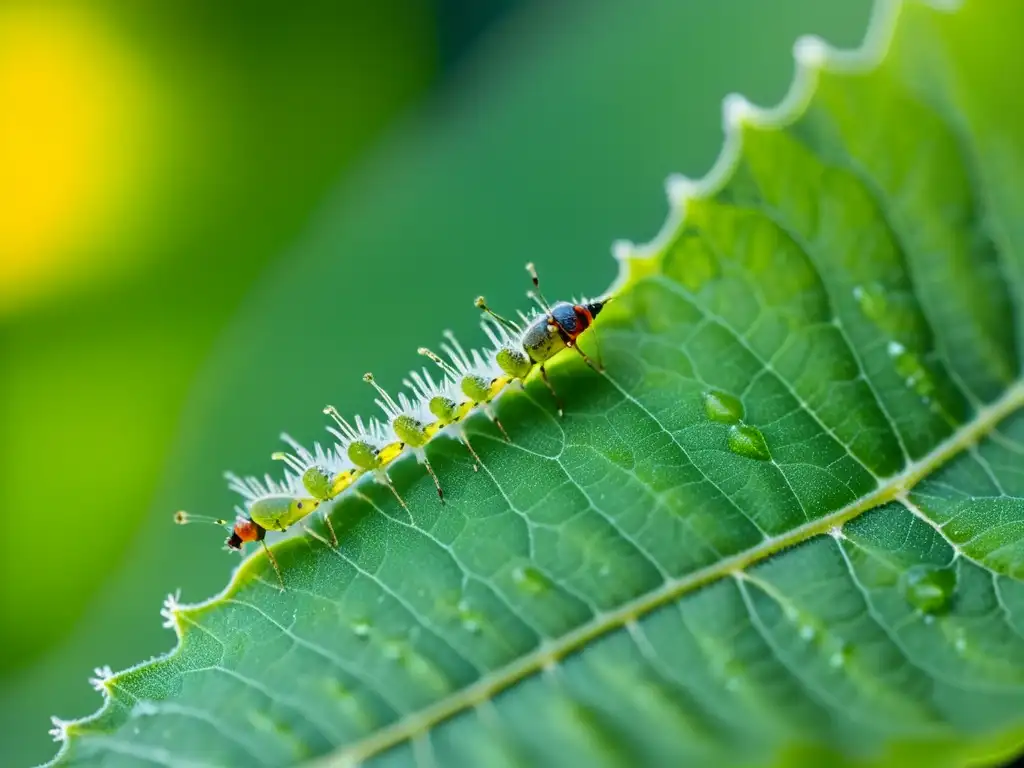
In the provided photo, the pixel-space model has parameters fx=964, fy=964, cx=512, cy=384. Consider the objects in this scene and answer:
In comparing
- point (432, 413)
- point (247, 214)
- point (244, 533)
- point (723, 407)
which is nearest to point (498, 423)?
point (432, 413)

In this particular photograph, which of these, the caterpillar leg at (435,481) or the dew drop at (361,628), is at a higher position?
the caterpillar leg at (435,481)

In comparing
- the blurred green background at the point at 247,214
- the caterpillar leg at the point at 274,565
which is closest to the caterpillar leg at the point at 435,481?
the caterpillar leg at the point at 274,565

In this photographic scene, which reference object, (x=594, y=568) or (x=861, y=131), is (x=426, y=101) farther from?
(x=594, y=568)

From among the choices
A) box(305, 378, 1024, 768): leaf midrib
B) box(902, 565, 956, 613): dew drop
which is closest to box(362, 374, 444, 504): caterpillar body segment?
box(305, 378, 1024, 768): leaf midrib

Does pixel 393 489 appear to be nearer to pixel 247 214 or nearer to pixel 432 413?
pixel 432 413

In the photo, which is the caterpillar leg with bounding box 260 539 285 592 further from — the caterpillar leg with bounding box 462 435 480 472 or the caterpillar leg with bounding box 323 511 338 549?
the caterpillar leg with bounding box 462 435 480 472

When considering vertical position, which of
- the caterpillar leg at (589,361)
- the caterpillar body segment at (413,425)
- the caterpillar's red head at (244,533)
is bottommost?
the caterpillar leg at (589,361)

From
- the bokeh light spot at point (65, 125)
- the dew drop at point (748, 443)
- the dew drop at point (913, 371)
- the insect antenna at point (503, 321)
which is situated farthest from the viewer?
the bokeh light spot at point (65, 125)

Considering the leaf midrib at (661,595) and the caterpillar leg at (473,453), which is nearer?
the leaf midrib at (661,595)

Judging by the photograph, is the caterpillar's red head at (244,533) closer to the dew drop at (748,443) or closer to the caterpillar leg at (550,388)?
the caterpillar leg at (550,388)
